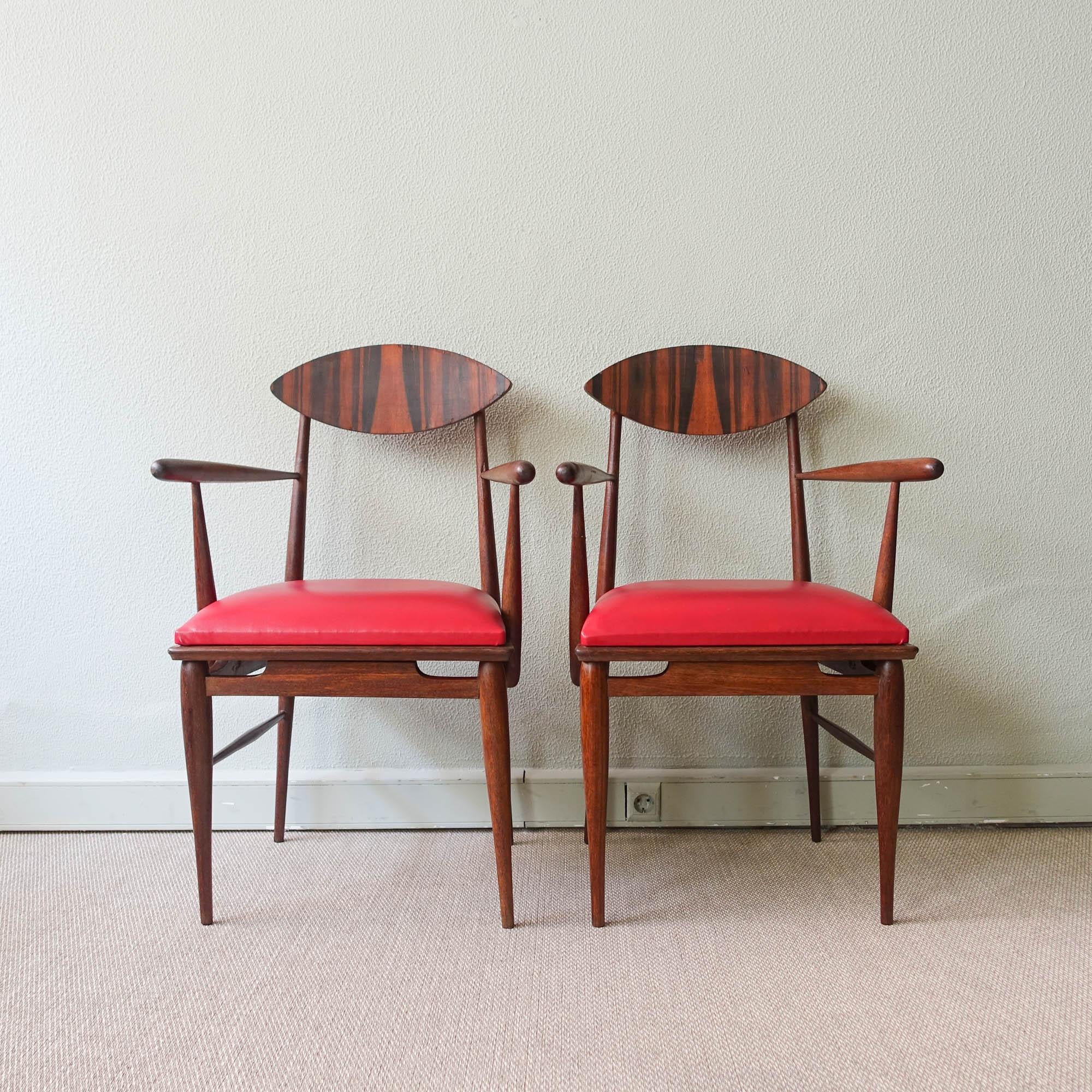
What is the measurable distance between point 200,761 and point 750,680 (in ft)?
2.95

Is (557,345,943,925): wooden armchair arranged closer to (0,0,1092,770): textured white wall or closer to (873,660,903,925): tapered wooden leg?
(873,660,903,925): tapered wooden leg

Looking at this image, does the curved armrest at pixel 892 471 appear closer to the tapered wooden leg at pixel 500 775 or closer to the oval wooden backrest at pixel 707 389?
the oval wooden backrest at pixel 707 389

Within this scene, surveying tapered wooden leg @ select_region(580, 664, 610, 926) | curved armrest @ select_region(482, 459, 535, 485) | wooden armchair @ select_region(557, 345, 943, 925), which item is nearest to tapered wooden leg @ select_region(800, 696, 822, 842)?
wooden armchair @ select_region(557, 345, 943, 925)

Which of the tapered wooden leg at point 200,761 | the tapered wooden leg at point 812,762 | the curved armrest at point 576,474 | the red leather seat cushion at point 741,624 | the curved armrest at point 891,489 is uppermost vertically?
the curved armrest at point 576,474

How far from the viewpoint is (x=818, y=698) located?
1.76m

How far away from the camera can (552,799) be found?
1.75 metres

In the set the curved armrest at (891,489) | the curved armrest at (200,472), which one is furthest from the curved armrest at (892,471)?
the curved armrest at (200,472)

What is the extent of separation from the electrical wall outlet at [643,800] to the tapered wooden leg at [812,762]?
1.01ft

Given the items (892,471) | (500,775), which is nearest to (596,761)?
(500,775)

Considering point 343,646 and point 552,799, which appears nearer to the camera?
point 343,646

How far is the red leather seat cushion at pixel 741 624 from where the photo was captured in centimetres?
127

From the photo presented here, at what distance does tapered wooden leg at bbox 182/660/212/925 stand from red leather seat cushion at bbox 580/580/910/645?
2.03 feet

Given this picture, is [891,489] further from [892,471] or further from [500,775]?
[500,775]

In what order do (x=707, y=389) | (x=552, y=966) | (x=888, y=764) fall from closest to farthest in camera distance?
(x=552, y=966)
(x=888, y=764)
(x=707, y=389)
